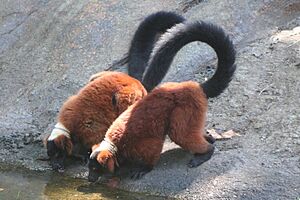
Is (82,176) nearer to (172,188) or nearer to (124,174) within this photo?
(124,174)

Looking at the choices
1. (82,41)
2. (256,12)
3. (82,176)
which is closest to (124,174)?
(82,176)

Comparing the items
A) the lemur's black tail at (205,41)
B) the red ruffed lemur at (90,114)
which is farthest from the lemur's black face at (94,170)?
the lemur's black tail at (205,41)

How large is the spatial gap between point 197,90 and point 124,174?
1180 millimetres

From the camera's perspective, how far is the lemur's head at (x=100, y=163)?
6.31 metres

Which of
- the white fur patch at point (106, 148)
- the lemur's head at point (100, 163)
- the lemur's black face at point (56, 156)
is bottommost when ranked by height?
the lemur's black face at point (56, 156)

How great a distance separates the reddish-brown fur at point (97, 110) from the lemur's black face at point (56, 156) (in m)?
0.05

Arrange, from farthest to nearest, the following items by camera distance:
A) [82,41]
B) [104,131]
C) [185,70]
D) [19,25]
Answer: [19,25], [82,41], [185,70], [104,131]

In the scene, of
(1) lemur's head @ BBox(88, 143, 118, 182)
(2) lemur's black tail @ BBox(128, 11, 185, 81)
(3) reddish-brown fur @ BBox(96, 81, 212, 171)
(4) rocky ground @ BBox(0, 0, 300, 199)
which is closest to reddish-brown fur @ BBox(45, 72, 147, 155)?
(4) rocky ground @ BBox(0, 0, 300, 199)

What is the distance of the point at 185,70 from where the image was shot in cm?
842

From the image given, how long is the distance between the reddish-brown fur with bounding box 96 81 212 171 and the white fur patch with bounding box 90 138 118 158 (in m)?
0.04

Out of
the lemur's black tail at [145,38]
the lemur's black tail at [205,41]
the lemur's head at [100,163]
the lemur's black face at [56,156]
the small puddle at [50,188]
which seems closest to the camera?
the small puddle at [50,188]

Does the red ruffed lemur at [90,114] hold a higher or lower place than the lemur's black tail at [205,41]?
lower

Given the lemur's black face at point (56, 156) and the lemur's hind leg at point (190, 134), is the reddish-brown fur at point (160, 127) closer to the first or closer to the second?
the lemur's hind leg at point (190, 134)

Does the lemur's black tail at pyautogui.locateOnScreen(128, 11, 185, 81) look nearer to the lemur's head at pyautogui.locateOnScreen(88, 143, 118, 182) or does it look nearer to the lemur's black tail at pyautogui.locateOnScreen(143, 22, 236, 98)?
the lemur's black tail at pyautogui.locateOnScreen(143, 22, 236, 98)
